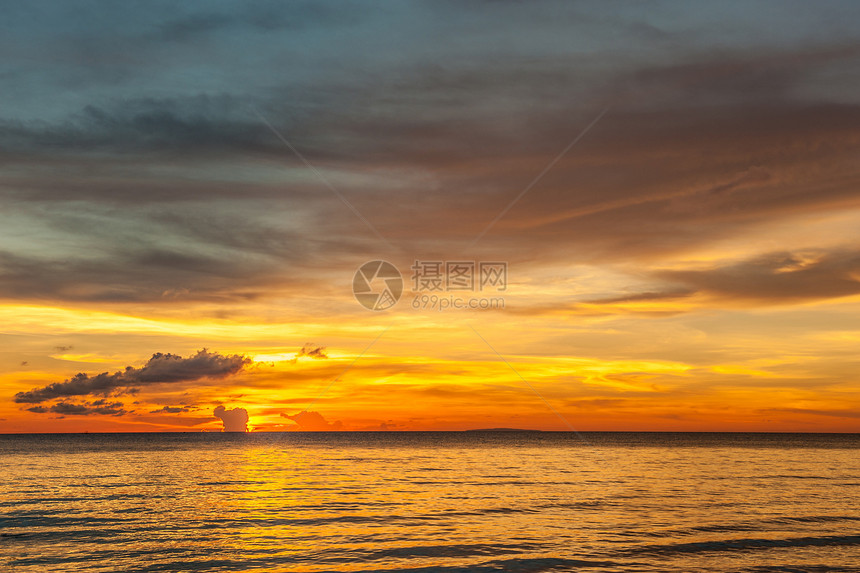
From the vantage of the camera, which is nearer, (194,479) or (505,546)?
(505,546)

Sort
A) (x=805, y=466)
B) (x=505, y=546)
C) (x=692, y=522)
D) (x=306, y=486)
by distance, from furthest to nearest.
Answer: (x=805, y=466) → (x=306, y=486) → (x=692, y=522) → (x=505, y=546)

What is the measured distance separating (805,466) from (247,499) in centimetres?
8402

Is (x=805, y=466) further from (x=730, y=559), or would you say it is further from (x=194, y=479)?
(x=194, y=479)

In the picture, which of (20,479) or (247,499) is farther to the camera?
(20,479)

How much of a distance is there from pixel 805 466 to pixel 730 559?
75.8 meters

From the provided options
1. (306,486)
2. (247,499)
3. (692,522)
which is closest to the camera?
(692,522)

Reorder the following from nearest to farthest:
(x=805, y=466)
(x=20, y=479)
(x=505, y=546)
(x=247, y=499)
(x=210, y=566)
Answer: (x=210, y=566) < (x=505, y=546) < (x=247, y=499) < (x=20, y=479) < (x=805, y=466)

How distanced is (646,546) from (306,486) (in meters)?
39.1

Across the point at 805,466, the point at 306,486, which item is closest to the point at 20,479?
the point at 306,486

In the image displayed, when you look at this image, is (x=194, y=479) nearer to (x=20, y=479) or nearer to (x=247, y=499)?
(x=20, y=479)

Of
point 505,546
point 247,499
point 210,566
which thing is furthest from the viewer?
point 247,499

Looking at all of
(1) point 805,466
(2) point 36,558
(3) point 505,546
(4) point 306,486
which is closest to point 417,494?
(4) point 306,486

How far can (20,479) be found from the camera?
72750mm

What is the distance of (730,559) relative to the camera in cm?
3247
